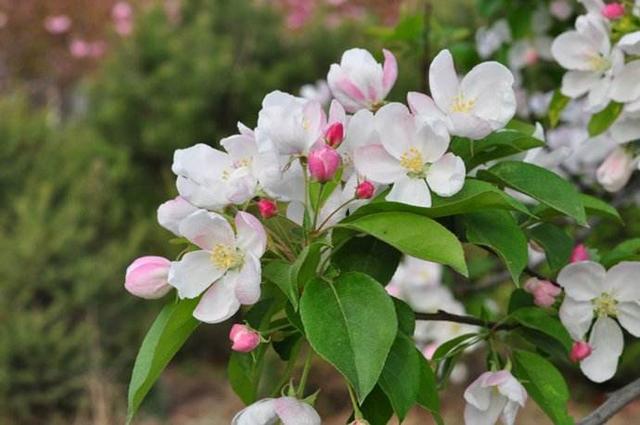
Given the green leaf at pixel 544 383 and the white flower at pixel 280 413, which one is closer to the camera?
the white flower at pixel 280 413

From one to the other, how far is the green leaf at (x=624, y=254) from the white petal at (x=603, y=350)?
7 cm

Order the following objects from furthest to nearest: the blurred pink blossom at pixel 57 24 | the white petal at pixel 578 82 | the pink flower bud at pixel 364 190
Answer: the blurred pink blossom at pixel 57 24 → the white petal at pixel 578 82 → the pink flower bud at pixel 364 190

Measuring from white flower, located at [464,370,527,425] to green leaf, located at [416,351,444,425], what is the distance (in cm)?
10

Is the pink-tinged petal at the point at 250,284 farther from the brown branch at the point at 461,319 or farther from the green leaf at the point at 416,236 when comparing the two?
the brown branch at the point at 461,319

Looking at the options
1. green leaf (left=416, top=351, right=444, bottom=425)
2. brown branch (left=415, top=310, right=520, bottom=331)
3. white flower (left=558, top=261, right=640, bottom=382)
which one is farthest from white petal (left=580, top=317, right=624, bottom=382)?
green leaf (left=416, top=351, right=444, bottom=425)

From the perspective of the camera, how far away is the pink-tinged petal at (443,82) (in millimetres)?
1049

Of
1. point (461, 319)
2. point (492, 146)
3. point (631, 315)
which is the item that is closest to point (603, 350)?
point (631, 315)

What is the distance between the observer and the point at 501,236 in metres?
1.00

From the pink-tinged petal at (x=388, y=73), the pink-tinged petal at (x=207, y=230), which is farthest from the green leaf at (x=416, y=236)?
the pink-tinged petal at (x=388, y=73)

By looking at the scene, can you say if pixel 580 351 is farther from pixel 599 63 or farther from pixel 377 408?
pixel 599 63

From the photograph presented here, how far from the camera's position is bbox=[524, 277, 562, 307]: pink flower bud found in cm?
115

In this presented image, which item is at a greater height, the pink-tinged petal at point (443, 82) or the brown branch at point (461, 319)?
the pink-tinged petal at point (443, 82)

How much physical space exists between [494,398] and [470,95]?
329 mm

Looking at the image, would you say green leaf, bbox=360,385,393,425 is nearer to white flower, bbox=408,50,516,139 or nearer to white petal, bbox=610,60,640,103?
white flower, bbox=408,50,516,139
